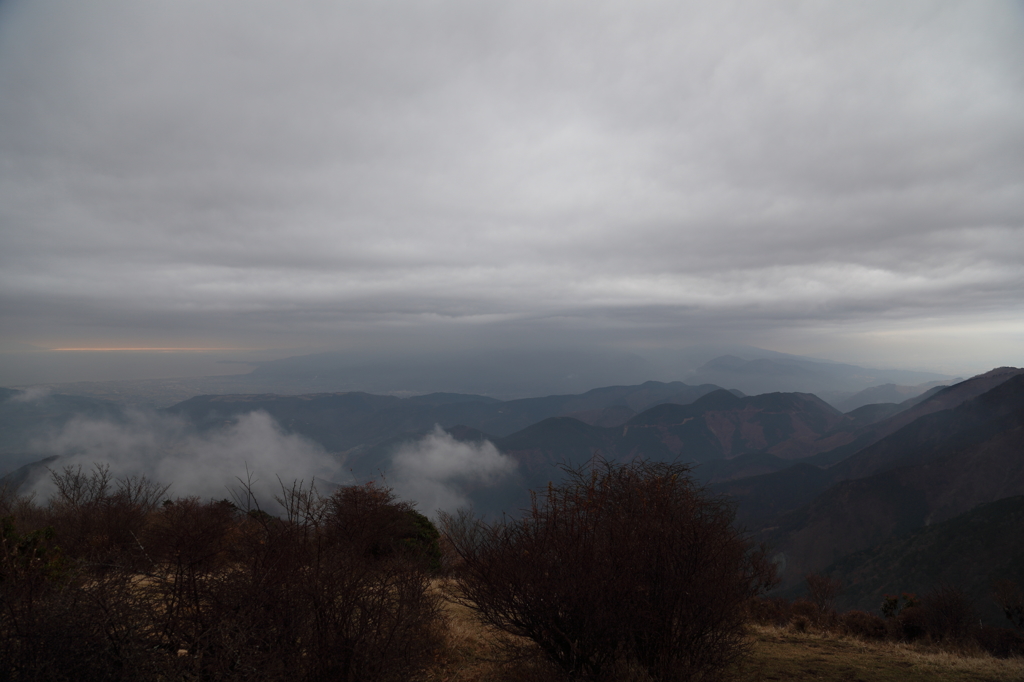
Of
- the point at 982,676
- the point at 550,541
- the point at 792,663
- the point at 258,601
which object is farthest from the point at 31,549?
the point at 982,676

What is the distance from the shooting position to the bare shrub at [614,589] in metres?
9.00

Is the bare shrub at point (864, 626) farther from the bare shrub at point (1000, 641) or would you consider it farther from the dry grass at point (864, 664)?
the dry grass at point (864, 664)

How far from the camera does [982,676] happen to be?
42.1ft

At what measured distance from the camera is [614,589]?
29.6 ft

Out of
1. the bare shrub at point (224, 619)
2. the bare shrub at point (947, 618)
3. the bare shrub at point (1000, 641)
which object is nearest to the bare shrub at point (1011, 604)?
the bare shrub at point (947, 618)

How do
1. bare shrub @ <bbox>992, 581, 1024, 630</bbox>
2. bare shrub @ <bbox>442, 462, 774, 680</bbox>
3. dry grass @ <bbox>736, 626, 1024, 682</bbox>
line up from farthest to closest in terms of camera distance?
1. bare shrub @ <bbox>992, 581, 1024, 630</bbox>
2. dry grass @ <bbox>736, 626, 1024, 682</bbox>
3. bare shrub @ <bbox>442, 462, 774, 680</bbox>

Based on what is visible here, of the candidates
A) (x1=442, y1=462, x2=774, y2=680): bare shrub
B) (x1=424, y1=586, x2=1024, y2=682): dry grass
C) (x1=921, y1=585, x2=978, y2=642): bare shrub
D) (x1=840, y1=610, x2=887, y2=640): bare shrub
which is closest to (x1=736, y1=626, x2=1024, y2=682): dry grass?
(x1=424, y1=586, x2=1024, y2=682): dry grass

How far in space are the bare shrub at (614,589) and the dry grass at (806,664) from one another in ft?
4.92

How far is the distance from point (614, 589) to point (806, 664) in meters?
10.1

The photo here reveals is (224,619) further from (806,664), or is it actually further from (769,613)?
(769,613)

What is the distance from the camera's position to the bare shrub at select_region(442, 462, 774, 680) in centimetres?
900

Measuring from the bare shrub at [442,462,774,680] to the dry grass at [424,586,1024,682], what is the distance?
150 cm

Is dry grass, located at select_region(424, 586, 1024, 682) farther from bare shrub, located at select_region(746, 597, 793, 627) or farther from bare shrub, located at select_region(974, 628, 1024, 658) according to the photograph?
bare shrub, located at select_region(746, 597, 793, 627)

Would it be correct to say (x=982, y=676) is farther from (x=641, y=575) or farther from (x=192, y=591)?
(x=192, y=591)
